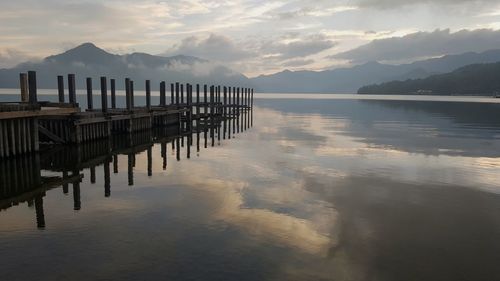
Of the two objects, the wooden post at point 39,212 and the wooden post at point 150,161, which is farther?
the wooden post at point 150,161

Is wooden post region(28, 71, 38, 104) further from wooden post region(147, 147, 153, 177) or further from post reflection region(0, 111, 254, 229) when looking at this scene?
wooden post region(147, 147, 153, 177)

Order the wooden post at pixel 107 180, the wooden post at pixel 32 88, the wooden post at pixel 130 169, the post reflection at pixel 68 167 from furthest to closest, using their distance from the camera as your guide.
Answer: the wooden post at pixel 32 88 < the wooden post at pixel 130 169 < the wooden post at pixel 107 180 < the post reflection at pixel 68 167

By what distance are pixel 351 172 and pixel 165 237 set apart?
47.9 ft

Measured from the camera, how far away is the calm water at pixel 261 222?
10.9 metres

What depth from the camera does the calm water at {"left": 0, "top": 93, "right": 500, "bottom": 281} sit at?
10859mm

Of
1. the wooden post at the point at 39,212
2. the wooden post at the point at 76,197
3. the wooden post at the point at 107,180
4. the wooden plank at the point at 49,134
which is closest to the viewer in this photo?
the wooden post at the point at 39,212

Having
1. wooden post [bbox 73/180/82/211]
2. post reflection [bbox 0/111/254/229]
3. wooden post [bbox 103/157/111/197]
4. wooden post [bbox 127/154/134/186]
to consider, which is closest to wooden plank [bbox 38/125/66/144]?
post reflection [bbox 0/111/254/229]

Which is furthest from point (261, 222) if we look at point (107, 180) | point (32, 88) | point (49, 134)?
point (49, 134)

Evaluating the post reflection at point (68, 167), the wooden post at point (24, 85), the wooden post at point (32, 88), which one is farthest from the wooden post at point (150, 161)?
the wooden post at point (24, 85)

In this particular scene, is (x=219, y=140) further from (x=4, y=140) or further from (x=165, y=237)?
(x=165, y=237)

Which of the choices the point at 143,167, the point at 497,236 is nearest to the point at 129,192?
the point at 143,167

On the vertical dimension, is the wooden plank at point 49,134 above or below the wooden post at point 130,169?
above

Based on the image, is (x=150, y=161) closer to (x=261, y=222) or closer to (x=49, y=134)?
(x=49, y=134)

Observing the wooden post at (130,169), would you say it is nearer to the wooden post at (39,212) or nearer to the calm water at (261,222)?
the calm water at (261,222)
